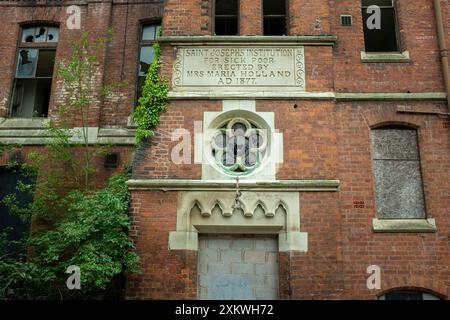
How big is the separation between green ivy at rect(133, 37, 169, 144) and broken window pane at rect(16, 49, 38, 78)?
5.12 meters

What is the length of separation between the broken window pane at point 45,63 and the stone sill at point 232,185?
19.5 ft

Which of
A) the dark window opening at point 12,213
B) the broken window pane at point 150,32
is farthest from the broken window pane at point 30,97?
the broken window pane at point 150,32

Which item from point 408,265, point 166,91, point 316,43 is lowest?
point 408,265

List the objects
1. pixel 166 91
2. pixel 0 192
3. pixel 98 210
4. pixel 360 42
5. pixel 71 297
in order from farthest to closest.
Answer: pixel 0 192
pixel 360 42
pixel 166 91
pixel 71 297
pixel 98 210

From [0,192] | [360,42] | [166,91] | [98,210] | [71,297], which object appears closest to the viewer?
[98,210]

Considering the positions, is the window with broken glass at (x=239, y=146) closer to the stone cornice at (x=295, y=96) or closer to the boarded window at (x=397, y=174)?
the stone cornice at (x=295, y=96)

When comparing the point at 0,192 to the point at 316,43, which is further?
the point at 0,192

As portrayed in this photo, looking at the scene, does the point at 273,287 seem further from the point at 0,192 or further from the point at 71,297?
the point at 0,192

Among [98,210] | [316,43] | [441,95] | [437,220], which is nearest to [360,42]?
[316,43]

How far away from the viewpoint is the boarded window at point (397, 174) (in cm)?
1019

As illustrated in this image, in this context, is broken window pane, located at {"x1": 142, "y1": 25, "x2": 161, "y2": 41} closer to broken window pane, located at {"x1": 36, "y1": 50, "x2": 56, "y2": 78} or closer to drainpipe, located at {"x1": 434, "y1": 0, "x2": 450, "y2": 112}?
broken window pane, located at {"x1": 36, "y1": 50, "x2": 56, "y2": 78}

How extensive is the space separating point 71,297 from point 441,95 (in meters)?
8.84

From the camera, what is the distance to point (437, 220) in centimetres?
996

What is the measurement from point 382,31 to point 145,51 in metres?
6.45
